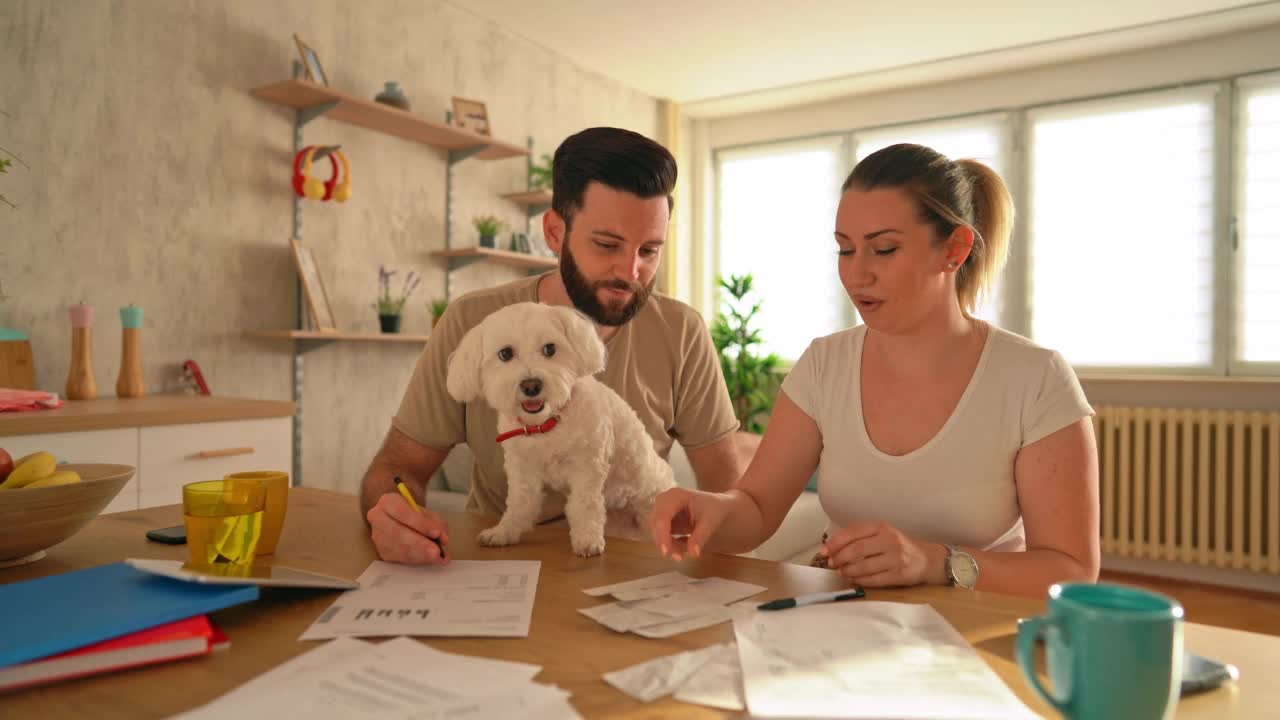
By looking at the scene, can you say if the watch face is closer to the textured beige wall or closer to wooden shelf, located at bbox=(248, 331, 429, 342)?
wooden shelf, located at bbox=(248, 331, 429, 342)

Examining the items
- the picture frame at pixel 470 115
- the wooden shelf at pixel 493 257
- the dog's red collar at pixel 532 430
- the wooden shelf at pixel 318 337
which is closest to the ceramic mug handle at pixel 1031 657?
the dog's red collar at pixel 532 430

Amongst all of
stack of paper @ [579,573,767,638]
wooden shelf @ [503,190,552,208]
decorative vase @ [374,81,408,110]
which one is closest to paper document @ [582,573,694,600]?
stack of paper @ [579,573,767,638]

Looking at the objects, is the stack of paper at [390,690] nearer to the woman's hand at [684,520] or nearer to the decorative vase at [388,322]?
the woman's hand at [684,520]

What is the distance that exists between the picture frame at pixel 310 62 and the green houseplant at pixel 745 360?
9.76ft

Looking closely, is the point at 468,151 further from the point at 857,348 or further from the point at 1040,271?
the point at 1040,271

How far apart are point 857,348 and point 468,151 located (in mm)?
3062

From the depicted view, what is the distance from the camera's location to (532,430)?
1206mm

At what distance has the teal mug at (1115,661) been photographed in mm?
514

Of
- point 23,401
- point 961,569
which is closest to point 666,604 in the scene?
point 961,569

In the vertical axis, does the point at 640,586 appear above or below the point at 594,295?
below

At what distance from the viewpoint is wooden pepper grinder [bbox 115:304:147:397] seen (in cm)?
264

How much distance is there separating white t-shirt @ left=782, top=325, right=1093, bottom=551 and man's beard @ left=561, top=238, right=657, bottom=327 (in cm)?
A: 51

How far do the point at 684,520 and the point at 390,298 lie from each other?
9.74 feet

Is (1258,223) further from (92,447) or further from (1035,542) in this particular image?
(92,447)
